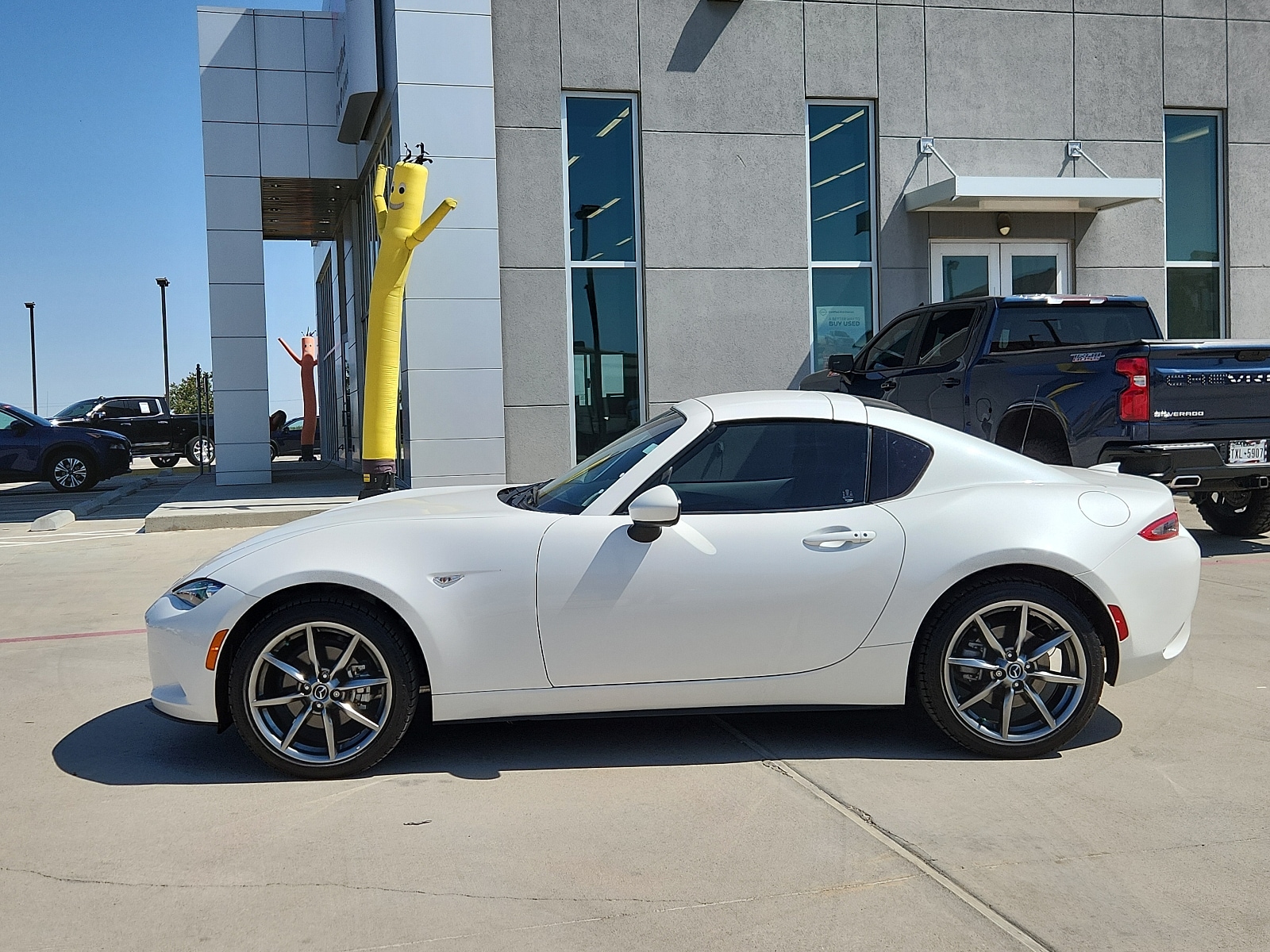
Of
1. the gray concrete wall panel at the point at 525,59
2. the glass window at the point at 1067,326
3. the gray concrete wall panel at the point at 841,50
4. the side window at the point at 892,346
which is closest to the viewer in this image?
the glass window at the point at 1067,326

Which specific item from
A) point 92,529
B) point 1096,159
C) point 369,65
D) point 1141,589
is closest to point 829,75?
point 1096,159

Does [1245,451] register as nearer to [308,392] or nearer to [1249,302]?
[1249,302]

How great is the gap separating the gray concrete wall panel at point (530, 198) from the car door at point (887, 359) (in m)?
4.59

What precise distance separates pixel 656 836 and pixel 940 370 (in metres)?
7.26

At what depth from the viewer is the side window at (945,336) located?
1011 cm

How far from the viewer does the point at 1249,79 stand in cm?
1647

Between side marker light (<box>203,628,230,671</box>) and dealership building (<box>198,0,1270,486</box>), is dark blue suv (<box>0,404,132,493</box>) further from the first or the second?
side marker light (<box>203,628,230,671</box>)

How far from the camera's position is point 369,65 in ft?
50.7

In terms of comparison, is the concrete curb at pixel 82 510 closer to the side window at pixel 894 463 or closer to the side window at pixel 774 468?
the side window at pixel 774 468

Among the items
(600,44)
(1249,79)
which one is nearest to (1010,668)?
(600,44)

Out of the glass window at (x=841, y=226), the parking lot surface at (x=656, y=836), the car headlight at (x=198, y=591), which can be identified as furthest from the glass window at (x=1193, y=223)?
the car headlight at (x=198, y=591)

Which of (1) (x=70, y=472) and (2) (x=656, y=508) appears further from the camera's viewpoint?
(1) (x=70, y=472)

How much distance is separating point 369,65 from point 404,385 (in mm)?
4452

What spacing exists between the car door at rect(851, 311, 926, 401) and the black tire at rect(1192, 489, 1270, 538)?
280cm
